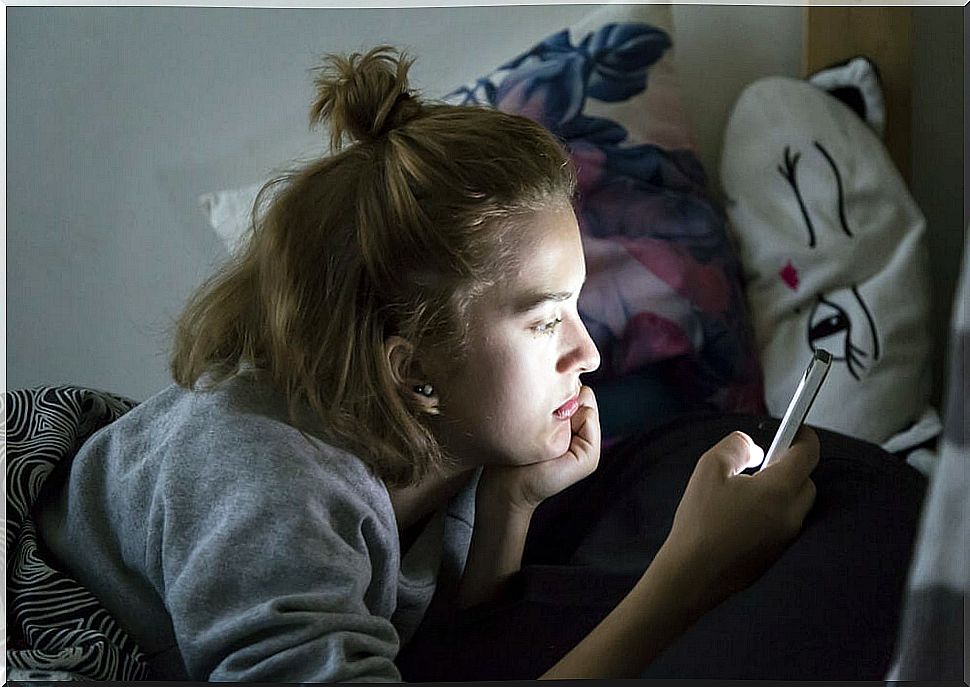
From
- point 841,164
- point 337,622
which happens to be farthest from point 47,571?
point 841,164

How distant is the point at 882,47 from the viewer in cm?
79

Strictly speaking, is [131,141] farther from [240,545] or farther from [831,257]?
[831,257]

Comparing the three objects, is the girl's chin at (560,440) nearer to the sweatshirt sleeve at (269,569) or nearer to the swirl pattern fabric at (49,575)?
the sweatshirt sleeve at (269,569)

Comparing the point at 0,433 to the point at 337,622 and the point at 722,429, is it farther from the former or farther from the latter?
the point at 722,429

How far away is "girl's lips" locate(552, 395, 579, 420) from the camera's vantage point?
2.09 ft

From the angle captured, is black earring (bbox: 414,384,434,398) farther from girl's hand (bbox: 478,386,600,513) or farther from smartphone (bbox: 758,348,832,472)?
smartphone (bbox: 758,348,832,472)

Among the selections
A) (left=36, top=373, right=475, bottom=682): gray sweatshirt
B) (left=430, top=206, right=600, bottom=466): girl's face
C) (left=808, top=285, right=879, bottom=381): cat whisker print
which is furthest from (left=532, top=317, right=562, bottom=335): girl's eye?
(left=808, top=285, right=879, bottom=381): cat whisker print

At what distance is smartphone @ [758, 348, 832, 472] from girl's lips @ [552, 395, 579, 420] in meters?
0.11

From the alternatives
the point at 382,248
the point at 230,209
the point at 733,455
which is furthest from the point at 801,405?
the point at 230,209

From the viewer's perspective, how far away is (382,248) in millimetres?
575

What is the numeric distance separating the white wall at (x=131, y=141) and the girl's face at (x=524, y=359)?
6.9 inches

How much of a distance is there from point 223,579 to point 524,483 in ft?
0.66

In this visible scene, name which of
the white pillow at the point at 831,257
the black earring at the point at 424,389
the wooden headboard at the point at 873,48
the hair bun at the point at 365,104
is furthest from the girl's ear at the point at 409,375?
the wooden headboard at the point at 873,48

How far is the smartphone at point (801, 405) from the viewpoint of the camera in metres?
0.62
